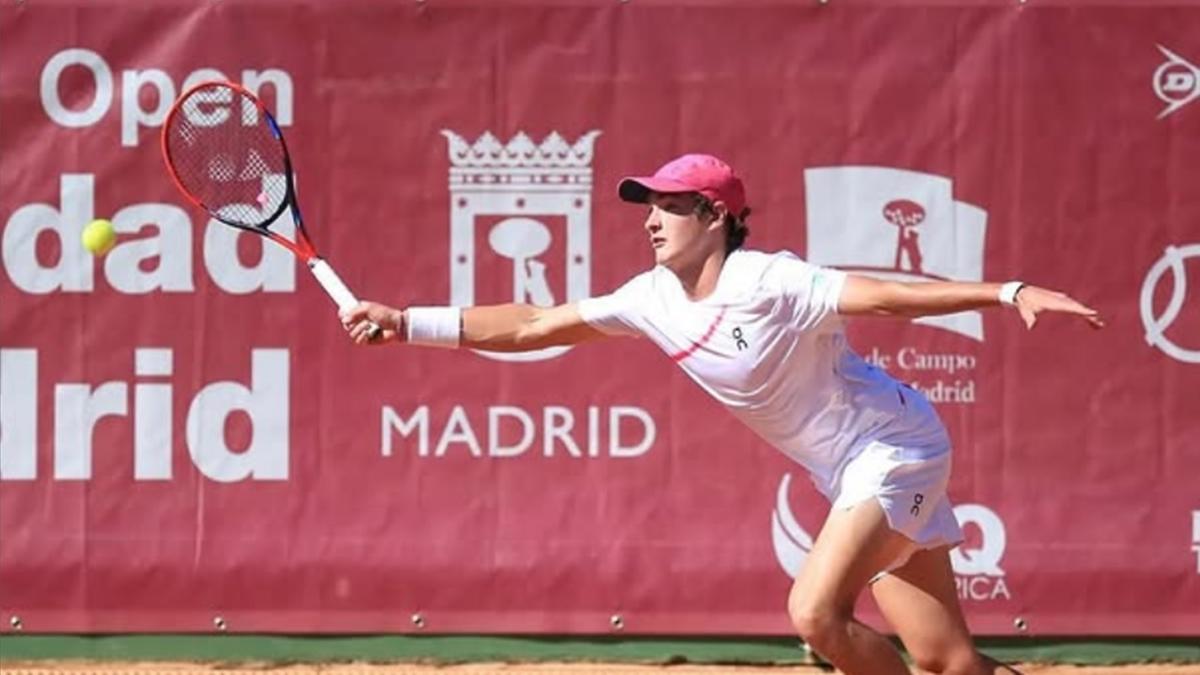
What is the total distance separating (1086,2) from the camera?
709 cm

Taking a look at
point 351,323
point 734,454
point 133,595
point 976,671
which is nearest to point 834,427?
point 976,671

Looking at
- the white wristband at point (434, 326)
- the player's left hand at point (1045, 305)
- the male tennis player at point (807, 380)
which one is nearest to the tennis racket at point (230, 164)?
the white wristband at point (434, 326)

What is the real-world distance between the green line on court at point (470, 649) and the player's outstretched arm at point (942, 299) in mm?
2455

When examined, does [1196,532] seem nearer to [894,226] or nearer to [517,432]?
[894,226]

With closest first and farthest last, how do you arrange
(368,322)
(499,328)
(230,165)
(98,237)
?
(368,322) → (499,328) → (230,165) → (98,237)

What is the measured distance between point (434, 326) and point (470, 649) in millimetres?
2178

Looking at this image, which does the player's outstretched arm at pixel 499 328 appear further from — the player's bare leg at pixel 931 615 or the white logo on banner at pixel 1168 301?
the white logo on banner at pixel 1168 301

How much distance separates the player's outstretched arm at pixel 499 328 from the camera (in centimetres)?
540

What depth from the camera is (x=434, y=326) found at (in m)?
5.41

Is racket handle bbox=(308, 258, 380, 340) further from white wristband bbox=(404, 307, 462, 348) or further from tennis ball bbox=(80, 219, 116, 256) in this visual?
tennis ball bbox=(80, 219, 116, 256)

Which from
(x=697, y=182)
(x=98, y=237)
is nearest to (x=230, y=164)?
(x=98, y=237)

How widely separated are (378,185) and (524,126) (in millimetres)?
505

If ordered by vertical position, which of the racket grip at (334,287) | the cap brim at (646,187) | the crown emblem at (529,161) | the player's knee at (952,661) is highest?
the crown emblem at (529,161)

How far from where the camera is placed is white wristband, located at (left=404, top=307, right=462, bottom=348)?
5371 mm
